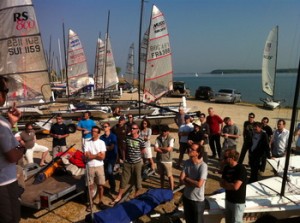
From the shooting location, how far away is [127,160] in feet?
22.4

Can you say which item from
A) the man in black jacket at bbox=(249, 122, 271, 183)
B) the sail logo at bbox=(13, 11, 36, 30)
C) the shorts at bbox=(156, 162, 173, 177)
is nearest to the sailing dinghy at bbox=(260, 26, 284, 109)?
the man in black jacket at bbox=(249, 122, 271, 183)

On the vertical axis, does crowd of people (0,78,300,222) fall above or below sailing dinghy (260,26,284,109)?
below

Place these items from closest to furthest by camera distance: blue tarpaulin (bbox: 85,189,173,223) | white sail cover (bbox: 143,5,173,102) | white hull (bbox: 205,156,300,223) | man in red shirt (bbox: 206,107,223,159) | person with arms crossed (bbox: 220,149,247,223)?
person with arms crossed (bbox: 220,149,247,223), blue tarpaulin (bbox: 85,189,173,223), white hull (bbox: 205,156,300,223), man in red shirt (bbox: 206,107,223,159), white sail cover (bbox: 143,5,173,102)

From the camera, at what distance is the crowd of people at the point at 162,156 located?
269cm

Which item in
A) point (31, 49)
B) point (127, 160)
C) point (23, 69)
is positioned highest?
point (31, 49)

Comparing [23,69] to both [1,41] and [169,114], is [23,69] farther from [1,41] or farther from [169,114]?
[169,114]

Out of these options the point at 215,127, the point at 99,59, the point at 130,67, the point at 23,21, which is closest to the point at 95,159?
the point at 23,21

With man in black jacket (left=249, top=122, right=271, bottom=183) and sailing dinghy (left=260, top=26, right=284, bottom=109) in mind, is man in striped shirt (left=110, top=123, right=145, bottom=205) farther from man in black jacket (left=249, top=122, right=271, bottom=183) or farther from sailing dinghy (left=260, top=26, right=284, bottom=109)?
sailing dinghy (left=260, top=26, right=284, bottom=109)

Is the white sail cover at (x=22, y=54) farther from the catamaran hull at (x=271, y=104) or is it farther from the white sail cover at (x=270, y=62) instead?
the white sail cover at (x=270, y=62)

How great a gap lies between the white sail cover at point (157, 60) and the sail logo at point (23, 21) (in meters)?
8.03

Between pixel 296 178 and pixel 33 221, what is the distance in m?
6.31

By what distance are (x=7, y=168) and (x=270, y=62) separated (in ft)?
90.1

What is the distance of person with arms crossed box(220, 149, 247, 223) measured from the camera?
4.76 meters

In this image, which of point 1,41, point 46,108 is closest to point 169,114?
point 1,41
